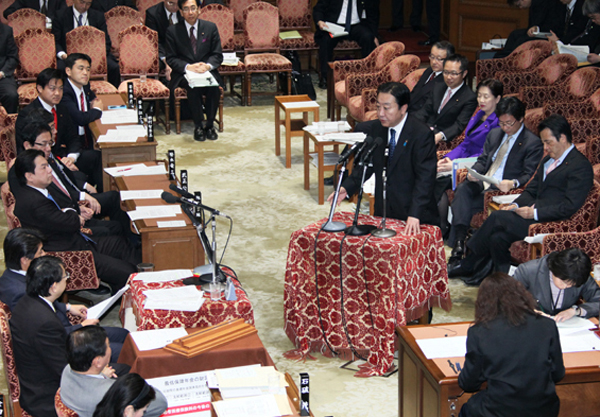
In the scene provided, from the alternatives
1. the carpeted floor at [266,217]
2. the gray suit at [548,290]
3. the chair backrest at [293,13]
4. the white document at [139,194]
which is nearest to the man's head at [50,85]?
the carpeted floor at [266,217]

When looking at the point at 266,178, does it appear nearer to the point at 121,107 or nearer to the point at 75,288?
the point at 121,107

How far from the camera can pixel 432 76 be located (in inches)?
297

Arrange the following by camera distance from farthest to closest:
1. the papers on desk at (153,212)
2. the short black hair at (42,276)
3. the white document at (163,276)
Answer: the papers on desk at (153,212), the white document at (163,276), the short black hair at (42,276)

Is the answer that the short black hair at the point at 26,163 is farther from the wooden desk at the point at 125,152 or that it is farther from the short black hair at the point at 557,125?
the short black hair at the point at 557,125

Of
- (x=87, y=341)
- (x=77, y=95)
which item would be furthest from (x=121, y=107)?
(x=87, y=341)

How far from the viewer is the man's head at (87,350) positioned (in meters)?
3.38

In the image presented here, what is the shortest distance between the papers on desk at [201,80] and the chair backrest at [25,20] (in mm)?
2257

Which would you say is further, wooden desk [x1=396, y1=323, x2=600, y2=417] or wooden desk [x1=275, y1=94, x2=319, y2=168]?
wooden desk [x1=275, y1=94, x2=319, y2=168]

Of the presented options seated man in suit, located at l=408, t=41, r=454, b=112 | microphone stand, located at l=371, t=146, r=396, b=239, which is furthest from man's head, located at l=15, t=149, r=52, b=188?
seated man in suit, located at l=408, t=41, r=454, b=112

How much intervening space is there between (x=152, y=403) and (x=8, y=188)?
2.62 meters

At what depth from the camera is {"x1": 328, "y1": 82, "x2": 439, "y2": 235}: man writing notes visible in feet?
15.4

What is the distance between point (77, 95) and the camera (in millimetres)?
7211

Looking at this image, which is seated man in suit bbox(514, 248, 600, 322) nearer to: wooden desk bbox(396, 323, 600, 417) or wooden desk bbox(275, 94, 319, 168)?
wooden desk bbox(396, 323, 600, 417)

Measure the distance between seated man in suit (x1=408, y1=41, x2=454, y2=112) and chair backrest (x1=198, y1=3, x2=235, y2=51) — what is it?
3.89 metres
